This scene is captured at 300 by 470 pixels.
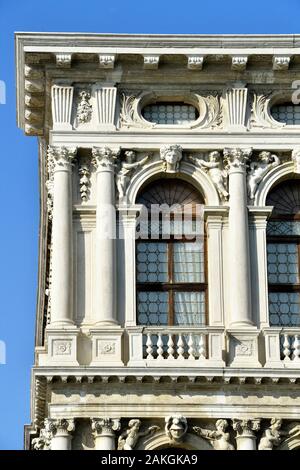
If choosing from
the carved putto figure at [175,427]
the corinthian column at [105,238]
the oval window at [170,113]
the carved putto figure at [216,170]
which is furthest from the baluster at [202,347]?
the oval window at [170,113]

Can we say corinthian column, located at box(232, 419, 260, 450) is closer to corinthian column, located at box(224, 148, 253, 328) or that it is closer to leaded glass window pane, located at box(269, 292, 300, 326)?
corinthian column, located at box(224, 148, 253, 328)

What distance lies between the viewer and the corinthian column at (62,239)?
4894cm

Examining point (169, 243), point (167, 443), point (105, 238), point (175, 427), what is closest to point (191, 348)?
point (175, 427)

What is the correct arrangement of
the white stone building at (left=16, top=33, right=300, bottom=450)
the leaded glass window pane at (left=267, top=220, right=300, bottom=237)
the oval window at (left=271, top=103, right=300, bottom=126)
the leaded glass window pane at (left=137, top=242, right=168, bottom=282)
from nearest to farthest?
the white stone building at (left=16, top=33, right=300, bottom=450) < the leaded glass window pane at (left=137, top=242, right=168, bottom=282) < the leaded glass window pane at (left=267, top=220, right=300, bottom=237) < the oval window at (left=271, top=103, right=300, bottom=126)

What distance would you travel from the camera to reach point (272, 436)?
4800cm

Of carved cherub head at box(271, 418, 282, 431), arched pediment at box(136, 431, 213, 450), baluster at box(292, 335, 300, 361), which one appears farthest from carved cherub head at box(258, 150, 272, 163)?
arched pediment at box(136, 431, 213, 450)

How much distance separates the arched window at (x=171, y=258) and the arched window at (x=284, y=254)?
1.55m

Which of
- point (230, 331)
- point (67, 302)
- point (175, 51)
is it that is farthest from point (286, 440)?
point (175, 51)

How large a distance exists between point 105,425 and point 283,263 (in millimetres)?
5904

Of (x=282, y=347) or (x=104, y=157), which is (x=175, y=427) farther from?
(x=104, y=157)

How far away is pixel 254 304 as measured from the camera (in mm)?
49406

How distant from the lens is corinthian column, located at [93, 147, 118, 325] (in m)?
48.9

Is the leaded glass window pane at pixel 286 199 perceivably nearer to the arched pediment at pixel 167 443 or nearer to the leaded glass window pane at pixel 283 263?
the leaded glass window pane at pixel 283 263
